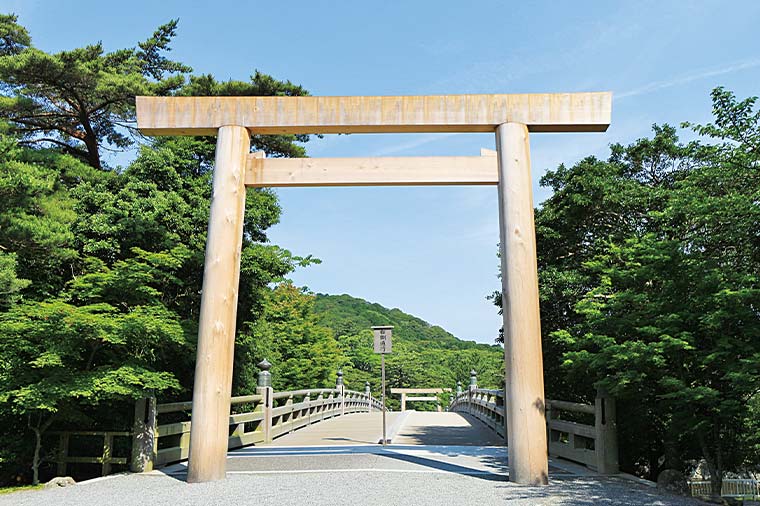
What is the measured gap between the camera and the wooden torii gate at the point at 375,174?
605cm

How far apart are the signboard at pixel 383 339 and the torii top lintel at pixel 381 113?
5.80 m

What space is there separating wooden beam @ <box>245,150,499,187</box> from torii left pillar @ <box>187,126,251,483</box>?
0.30 meters

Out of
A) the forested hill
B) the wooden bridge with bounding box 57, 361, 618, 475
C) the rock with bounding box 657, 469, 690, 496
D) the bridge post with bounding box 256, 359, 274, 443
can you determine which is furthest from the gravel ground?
the forested hill

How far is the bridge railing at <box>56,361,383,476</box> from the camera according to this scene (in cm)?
727

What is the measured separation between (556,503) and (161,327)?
16.4 feet

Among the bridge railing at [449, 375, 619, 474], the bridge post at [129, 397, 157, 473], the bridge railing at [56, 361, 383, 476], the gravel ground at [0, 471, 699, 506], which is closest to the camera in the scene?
the gravel ground at [0, 471, 699, 506]

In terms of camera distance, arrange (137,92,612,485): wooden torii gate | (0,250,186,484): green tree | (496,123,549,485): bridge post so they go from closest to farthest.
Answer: (496,123,549,485): bridge post, (137,92,612,485): wooden torii gate, (0,250,186,484): green tree

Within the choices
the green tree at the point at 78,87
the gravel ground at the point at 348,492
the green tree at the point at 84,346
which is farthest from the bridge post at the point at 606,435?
the green tree at the point at 78,87

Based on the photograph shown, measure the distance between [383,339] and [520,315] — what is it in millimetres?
5963

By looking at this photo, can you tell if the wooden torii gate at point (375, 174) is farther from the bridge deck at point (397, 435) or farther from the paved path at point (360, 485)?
the bridge deck at point (397, 435)

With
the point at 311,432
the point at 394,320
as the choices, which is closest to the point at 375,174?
the point at 311,432

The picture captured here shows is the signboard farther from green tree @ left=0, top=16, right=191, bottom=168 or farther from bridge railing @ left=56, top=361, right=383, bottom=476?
green tree @ left=0, top=16, right=191, bottom=168

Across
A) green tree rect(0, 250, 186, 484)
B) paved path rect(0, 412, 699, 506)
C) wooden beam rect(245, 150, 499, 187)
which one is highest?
wooden beam rect(245, 150, 499, 187)

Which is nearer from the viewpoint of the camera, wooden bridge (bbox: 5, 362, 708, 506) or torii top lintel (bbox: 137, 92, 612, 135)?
wooden bridge (bbox: 5, 362, 708, 506)
